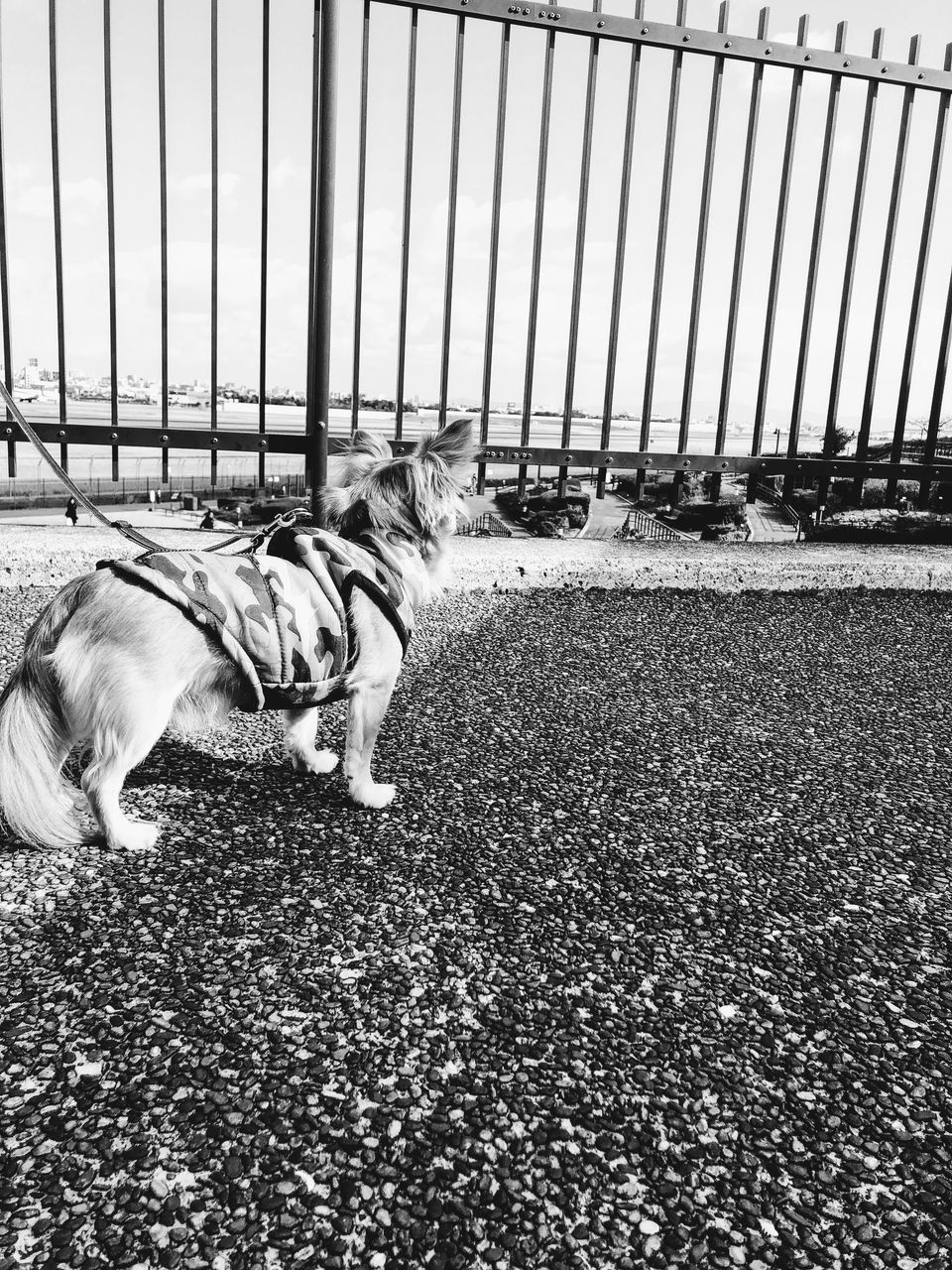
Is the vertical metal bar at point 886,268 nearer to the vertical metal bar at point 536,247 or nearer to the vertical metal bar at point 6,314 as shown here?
the vertical metal bar at point 536,247

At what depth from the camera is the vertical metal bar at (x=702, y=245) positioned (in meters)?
5.12

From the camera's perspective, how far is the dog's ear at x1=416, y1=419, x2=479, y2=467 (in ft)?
8.88

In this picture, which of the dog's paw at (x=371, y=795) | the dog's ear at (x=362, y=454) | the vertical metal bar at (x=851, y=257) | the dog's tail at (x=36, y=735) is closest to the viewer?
the dog's tail at (x=36, y=735)

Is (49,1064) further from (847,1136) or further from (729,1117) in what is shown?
(847,1136)

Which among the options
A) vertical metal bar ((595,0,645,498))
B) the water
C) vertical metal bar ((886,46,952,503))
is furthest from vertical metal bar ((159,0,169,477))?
vertical metal bar ((886,46,952,503))

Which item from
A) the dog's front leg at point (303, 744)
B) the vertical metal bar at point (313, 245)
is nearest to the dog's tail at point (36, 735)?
the dog's front leg at point (303, 744)

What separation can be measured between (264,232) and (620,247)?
2.17 meters

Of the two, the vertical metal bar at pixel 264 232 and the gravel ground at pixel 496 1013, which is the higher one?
the vertical metal bar at pixel 264 232

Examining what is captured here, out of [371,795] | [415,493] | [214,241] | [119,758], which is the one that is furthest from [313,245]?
[119,758]

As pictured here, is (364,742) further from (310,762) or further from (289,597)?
(289,597)

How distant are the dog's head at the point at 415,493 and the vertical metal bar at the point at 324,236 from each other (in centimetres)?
187

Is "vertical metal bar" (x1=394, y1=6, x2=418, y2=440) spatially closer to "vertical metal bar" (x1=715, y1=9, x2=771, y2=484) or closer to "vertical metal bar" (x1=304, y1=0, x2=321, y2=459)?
"vertical metal bar" (x1=304, y1=0, x2=321, y2=459)

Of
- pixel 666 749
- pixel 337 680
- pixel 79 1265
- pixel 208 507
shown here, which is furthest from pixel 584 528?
pixel 79 1265

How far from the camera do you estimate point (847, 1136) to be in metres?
1.36
